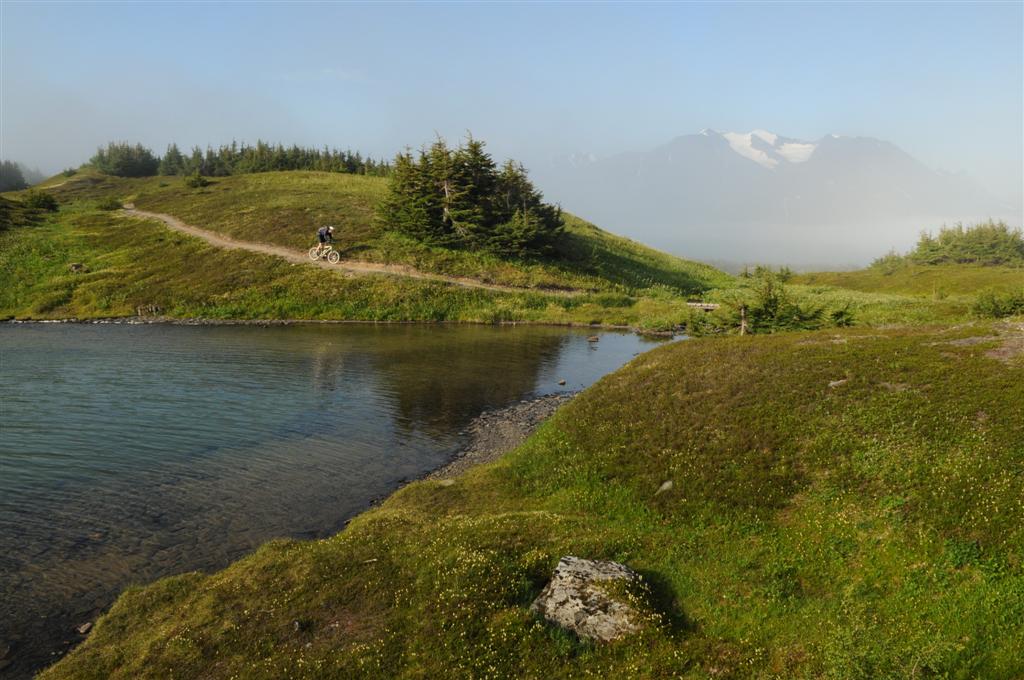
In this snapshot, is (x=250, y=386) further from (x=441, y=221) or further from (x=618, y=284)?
(x=618, y=284)

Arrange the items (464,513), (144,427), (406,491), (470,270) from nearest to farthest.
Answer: (464,513) → (406,491) → (144,427) → (470,270)

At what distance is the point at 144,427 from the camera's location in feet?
98.1

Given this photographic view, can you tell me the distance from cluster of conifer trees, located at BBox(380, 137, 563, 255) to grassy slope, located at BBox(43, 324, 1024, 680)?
2444 inches

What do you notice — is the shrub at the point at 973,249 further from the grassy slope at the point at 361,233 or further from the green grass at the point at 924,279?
the grassy slope at the point at 361,233

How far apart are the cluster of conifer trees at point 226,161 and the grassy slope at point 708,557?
150 metres

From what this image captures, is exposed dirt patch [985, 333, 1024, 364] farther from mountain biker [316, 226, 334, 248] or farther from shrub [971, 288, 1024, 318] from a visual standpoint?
mountain biker [316, 226, 334, 248]

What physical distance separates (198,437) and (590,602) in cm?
2379

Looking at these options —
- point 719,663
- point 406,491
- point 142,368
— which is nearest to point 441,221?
point 142,368

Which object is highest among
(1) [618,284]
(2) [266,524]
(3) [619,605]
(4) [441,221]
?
(4) [441,221]

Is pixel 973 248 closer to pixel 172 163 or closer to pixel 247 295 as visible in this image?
pixel 247 295

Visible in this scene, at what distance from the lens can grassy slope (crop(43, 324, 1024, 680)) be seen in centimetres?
1170

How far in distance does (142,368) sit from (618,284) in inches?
2452

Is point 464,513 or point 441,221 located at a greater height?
point 441,221

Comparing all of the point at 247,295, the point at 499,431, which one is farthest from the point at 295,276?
the point at 499,431
